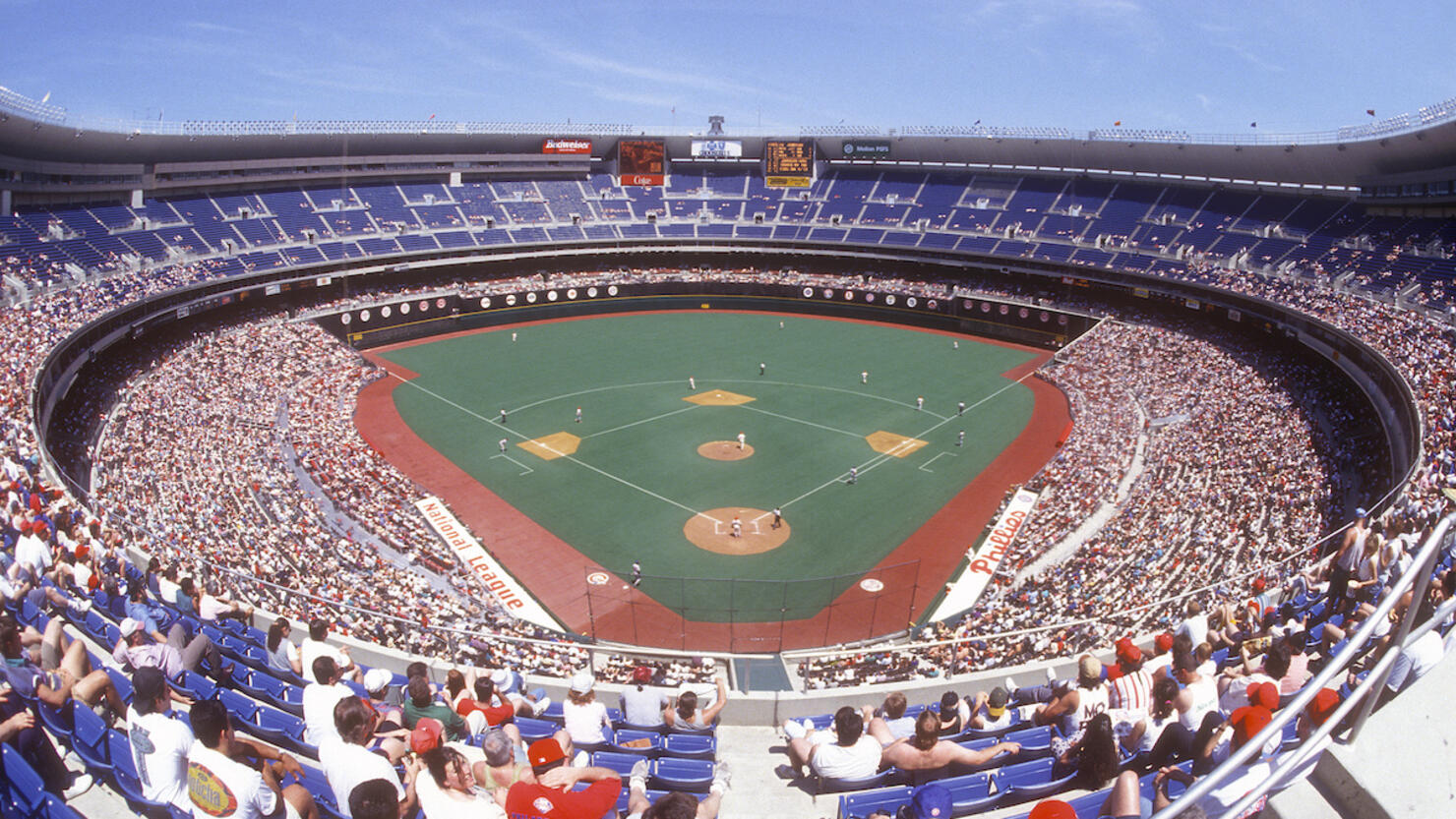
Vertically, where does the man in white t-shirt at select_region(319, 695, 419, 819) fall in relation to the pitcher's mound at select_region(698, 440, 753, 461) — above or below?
below

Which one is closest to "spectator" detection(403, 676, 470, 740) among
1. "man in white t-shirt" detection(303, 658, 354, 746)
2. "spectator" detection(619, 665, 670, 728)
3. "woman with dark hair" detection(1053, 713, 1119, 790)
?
"man in white t-shirt" detection(303, 658, 354, 746)

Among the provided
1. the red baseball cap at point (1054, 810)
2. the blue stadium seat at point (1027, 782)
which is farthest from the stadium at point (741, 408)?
the red baseball cap at point (1054, 810)

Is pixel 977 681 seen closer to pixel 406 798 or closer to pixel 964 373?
pixel 406 798

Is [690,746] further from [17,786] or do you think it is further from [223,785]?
[17,786]

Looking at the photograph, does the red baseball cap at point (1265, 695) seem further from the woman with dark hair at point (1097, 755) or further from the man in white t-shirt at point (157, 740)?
the man in white t-shirt at point (157, 740)

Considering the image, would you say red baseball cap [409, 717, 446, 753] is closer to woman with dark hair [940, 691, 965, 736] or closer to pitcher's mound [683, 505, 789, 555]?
woman with dark hair [940, 691, 965, 736]

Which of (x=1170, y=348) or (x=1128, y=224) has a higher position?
(x=1128, y=224)

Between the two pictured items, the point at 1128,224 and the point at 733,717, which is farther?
the point at 1128,224

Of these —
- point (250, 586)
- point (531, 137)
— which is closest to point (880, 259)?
point (531, 137)
